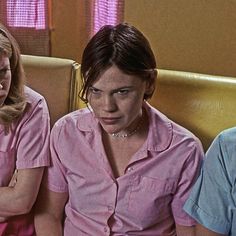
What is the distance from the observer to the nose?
1.26m

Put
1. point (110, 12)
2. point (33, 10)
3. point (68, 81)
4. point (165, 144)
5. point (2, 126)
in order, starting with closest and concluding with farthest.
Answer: point (165, 144) < point (2, 126) < point (68, 81) < point (110, 12) < point (33, 10)

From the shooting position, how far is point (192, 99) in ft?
5.00

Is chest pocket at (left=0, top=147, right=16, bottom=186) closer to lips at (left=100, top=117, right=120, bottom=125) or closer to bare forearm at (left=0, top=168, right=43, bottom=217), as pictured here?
bare forearm at (left=0, top=168, right=43, bottom=217)

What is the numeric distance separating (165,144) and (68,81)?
508mm

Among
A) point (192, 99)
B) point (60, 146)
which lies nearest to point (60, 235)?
point (60, 146)

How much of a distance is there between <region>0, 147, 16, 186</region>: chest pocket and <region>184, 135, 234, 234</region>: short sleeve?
586mm

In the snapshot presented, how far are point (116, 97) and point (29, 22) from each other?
2.95 feet

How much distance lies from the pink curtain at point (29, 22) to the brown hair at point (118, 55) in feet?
2.50

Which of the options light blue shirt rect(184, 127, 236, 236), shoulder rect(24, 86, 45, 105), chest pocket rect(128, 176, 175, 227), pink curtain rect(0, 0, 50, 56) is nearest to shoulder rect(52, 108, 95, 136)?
shoulder rect(24, 86, 45, 105)

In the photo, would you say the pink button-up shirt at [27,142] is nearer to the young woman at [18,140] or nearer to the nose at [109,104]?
the young woman at [18,140]

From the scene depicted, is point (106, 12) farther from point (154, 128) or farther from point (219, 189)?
point (219, 189)

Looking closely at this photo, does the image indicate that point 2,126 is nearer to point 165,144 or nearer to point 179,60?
point 165,144

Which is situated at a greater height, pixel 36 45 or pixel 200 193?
pixel 36 45

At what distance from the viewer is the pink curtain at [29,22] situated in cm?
200
